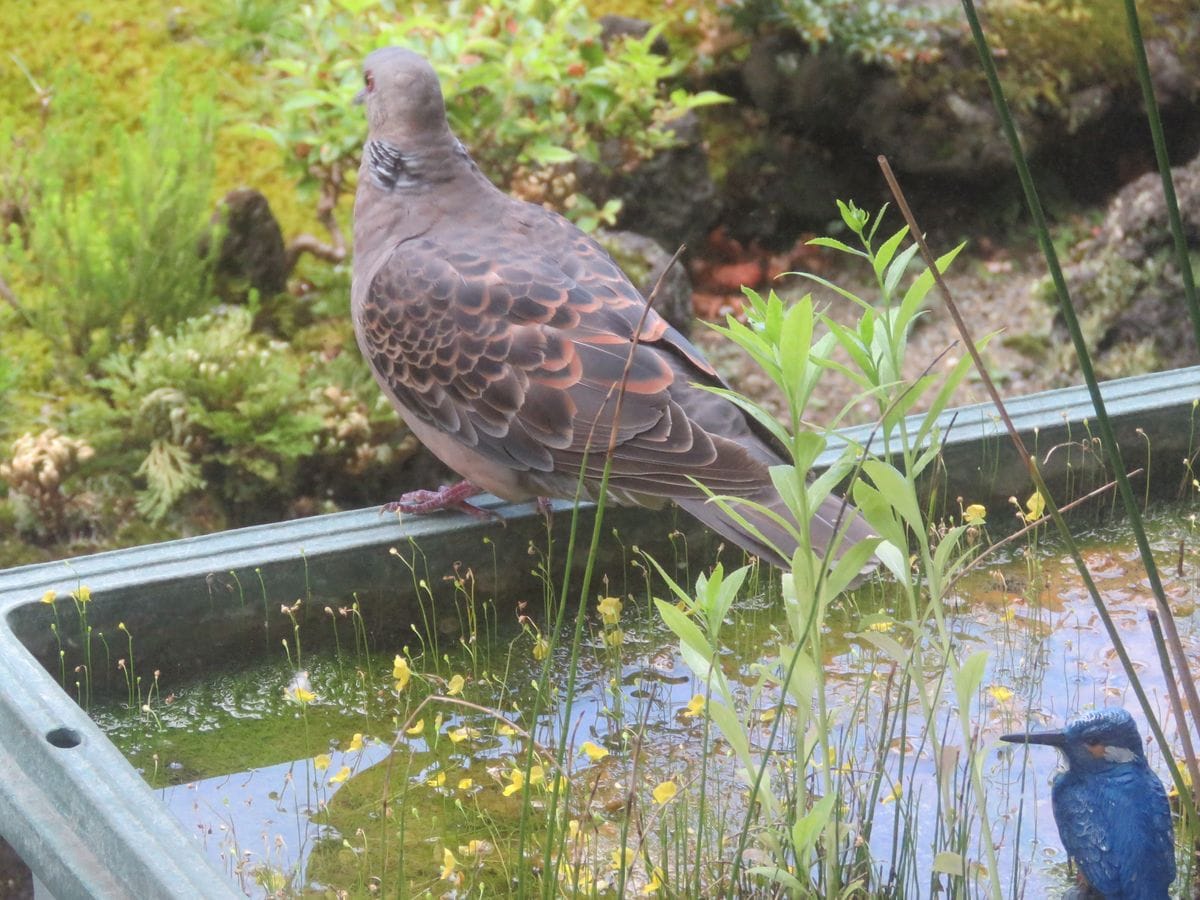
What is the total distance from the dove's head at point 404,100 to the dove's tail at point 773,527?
1.05 meters

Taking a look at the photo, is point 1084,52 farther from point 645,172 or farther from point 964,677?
point 964,677

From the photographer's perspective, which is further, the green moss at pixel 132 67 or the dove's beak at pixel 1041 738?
the green moss at pixel 132 67

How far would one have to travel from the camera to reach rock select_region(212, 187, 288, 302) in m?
4.58

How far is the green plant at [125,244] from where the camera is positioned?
408 cm

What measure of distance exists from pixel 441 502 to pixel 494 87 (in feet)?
6.36

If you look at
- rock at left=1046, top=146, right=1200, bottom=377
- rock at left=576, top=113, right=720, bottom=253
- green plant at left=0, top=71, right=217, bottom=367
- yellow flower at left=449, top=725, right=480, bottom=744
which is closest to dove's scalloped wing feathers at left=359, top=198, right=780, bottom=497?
yellow flower at left=449, top=725, right=480, bottom=744

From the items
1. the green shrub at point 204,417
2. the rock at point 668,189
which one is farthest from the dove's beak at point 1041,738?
the rock at point 668,189

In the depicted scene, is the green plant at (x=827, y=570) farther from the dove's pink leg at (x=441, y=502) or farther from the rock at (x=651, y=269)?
the rock at (x=651, y=269)

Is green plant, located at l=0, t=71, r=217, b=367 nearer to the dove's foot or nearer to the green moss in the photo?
the green moss

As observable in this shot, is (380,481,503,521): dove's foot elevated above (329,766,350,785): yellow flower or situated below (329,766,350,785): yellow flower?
above

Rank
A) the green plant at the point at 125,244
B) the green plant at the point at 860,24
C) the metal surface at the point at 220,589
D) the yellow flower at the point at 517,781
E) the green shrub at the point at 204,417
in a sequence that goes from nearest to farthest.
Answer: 1. the metal surface at the point at 220,589
2. the yellow flower at the point at 517,781
3. the green shrub at the point at 204,417
4. the green plant at the point at 125,244
5. the green plant at the point at 860,24

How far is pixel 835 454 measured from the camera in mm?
2725

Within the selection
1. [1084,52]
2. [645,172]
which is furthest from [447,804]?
[1084,52]

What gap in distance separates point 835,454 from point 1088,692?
67cm
